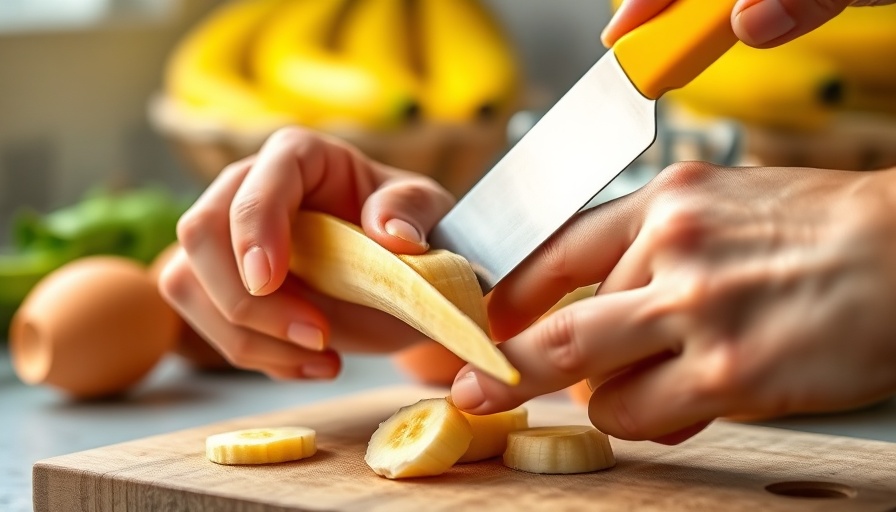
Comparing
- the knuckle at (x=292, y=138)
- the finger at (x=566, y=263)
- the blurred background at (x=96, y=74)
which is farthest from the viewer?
the blurred background at (x=96, y=74)

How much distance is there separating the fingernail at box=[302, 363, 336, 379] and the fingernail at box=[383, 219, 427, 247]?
0.19 meters

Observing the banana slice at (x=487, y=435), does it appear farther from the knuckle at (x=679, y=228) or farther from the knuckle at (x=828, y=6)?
the knuckle at (x=828, y=6)

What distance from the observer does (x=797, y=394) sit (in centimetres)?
72

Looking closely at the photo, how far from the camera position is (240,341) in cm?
105

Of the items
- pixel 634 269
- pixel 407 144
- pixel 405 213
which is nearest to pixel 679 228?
pixel 634 269

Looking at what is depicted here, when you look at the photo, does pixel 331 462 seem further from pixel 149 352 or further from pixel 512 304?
pixel 149 352

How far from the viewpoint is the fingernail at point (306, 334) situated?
39.2 inches

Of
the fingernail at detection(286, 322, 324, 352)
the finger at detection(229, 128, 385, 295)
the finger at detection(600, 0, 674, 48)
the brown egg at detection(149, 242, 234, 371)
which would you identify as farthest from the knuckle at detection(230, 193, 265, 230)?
the brown egg at detection(149, 242, 234, 371)

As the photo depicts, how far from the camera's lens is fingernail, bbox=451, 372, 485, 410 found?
789 mm

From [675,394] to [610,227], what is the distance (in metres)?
0.13

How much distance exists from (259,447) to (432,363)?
0.46m

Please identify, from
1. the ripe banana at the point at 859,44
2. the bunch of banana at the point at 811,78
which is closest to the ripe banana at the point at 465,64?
the bunch of banana at the point at 811,78

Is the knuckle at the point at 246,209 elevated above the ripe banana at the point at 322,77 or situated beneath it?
situated beneath

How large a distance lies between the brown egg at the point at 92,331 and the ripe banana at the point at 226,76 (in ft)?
1.30
